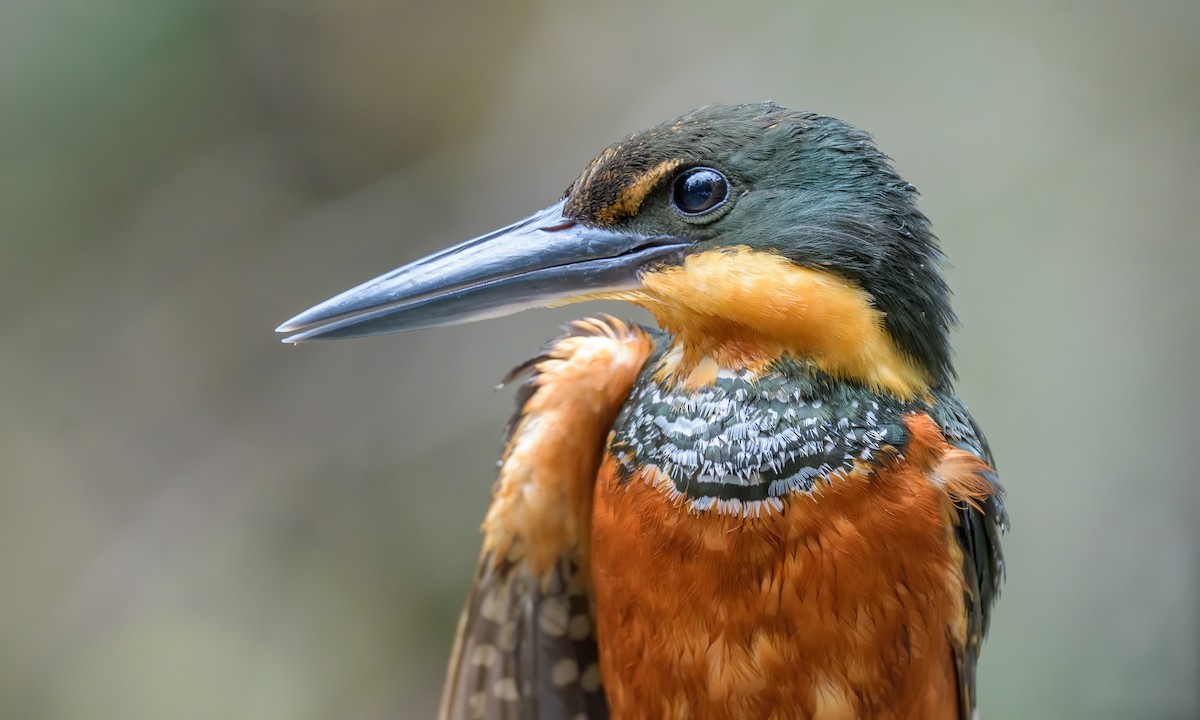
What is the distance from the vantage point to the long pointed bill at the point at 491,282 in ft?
3.02

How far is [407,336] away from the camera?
80.4 inches

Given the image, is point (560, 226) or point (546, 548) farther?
point (546, 548)

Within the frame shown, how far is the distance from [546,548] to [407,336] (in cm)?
98

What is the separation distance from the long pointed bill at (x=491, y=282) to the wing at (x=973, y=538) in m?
0.35

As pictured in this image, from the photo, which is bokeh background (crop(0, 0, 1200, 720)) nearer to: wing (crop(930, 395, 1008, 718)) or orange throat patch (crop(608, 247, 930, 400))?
wing (crop(930, 395, 1008, 718))

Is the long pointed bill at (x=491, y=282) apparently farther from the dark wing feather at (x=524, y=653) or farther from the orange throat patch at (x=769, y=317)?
the dark wing feather at (x=524, y=653)

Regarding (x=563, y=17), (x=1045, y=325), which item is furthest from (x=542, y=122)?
(x=1045, y=325)

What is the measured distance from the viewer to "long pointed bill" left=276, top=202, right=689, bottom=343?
920 mm

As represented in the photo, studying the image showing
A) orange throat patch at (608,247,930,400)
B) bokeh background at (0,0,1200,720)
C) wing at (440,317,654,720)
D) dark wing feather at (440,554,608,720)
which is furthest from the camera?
bokeh background at (0,0,1200,720)

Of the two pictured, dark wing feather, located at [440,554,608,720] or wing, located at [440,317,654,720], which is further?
dark wing feather, located at [440,554,608,720]

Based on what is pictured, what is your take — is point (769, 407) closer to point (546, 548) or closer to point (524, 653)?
point (546, 548)

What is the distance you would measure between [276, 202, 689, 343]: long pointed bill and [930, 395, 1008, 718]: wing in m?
0.35

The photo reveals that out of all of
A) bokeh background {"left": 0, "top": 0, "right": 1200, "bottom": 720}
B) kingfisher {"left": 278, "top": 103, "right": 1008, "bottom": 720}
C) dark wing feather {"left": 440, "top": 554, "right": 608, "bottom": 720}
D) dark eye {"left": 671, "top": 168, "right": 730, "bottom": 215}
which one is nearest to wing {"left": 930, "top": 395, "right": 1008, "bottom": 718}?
kingfisher {"left": 278, "top": 103, "right": 1008, "bottom": 720}

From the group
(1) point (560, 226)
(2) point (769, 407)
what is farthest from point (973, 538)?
(1) point (560, 226)
